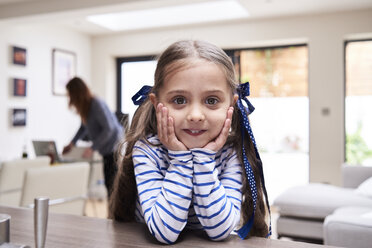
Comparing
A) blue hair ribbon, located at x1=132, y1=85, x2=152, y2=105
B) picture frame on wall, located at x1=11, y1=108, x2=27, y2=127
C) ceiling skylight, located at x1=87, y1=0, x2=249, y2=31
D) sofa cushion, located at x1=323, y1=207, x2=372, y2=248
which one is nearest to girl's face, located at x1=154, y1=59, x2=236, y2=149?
blue hair ribbon, located at x1=132, y1=85, x2=152, y2=105

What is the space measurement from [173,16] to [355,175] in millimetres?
2978

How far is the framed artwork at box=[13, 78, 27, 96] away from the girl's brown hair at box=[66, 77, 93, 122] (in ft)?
5.35

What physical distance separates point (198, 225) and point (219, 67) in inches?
13.7

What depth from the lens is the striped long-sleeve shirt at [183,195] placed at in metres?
0.70

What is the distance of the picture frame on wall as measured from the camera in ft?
14.6

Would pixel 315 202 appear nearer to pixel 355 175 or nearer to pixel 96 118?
pixel 355 175

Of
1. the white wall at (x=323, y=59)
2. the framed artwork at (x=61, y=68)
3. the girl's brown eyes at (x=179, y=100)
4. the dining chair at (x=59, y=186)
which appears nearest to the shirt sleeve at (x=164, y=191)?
the girl's brown eyes at (x=179, y=100)

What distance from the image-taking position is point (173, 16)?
16.3ft

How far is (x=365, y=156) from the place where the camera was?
460cm

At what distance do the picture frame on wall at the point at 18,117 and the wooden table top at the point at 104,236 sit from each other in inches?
156

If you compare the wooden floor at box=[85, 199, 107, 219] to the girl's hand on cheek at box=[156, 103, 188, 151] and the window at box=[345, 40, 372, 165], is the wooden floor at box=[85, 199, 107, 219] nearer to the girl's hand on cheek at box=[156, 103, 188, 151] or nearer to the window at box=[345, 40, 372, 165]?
the window at box=[345, 40, 372, 165]

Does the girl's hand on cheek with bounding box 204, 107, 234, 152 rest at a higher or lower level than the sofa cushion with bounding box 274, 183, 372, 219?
higher

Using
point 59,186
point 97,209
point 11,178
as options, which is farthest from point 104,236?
point 97,209

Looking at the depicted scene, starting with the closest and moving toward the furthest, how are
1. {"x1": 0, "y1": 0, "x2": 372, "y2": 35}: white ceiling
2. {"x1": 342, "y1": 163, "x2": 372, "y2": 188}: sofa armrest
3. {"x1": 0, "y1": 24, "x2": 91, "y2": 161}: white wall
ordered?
{"x1": 342, "y1": 163, "x2": 372, "y2": 188}: sofa armrest, {"x1": 0, "y1": 0, "x2": 372, "y2": 35}: white ceiling, {"x1": 0, "y1": 24, "x2": 91, "y2": 161}: white wall
